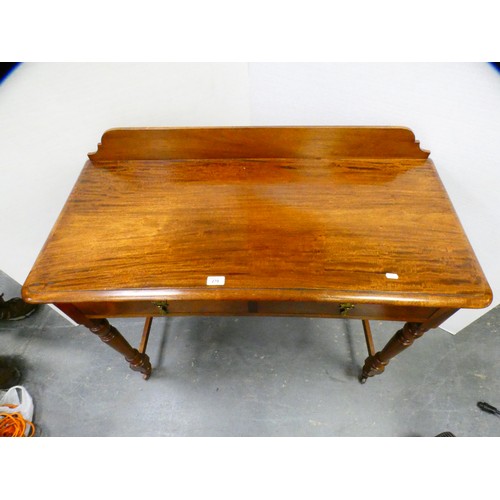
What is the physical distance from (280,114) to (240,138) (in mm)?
196

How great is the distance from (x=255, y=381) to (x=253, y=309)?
781mm

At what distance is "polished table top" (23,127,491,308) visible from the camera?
2.57 ft

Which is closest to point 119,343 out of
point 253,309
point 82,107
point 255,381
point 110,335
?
point 110,335

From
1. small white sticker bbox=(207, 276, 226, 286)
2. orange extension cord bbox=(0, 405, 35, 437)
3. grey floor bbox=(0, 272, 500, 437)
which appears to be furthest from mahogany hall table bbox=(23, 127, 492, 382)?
orange extension cord bbox=(0, 405, 35, 437)

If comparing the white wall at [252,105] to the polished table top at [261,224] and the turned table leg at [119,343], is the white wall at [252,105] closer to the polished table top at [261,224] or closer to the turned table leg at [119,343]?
the polished table top at [261,224]

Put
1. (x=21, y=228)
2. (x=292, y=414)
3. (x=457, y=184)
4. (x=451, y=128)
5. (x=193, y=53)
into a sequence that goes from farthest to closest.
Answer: (x=292, y=414) → (x=21, y=228) → (x=457, y=184) → (x=451, y=128) → (x=193, y=53)

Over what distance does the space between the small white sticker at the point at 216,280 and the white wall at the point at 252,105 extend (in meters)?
0.62

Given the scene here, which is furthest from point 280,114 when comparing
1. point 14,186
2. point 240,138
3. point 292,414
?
point 292,414

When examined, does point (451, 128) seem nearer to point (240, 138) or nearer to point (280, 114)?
point (280, 114)

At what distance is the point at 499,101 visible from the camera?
914mm

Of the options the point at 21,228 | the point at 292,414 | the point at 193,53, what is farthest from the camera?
the point at 292,414

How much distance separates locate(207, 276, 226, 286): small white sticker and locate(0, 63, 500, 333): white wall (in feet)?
2.03

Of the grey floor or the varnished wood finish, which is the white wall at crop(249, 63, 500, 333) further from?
the grey floor

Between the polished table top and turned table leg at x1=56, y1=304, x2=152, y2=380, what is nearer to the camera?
the polished table top
